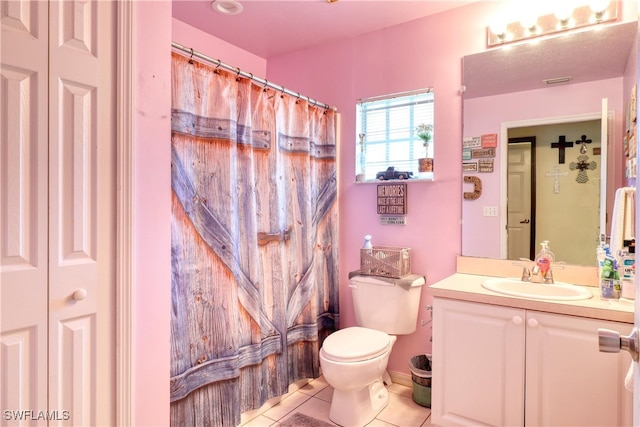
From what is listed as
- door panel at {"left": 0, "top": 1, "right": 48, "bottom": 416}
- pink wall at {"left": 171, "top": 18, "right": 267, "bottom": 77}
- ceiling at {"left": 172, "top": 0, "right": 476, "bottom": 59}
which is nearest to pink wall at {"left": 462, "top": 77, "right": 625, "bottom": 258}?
ceiling at {"left": 172, "top": 0, "right": 476, "bottom": 59}

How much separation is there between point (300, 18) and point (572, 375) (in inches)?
98.3

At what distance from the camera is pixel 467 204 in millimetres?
2346

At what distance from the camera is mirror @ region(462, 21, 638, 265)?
1.94 metres

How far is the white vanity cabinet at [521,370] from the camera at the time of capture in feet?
5.14

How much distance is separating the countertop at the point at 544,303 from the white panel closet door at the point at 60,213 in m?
1.53

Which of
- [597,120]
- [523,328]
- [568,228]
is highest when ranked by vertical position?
[597,120]

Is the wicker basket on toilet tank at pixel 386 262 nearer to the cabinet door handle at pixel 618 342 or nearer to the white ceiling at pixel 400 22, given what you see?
the white ceiling at pixel 400 22

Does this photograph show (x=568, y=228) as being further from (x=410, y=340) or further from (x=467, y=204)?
(x=410, y=340)

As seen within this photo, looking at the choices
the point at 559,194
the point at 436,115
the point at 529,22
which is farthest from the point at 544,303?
the point at 529,22

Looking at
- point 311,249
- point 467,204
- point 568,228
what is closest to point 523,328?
point 568,228

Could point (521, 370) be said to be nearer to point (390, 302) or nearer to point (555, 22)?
point (390, 302)

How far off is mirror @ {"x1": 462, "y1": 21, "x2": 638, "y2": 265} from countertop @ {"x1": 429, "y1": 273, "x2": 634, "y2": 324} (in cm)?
40

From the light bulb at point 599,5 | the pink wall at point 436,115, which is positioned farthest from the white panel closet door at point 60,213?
the light bulb at point 599,5

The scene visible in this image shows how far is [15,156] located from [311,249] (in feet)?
5.62
